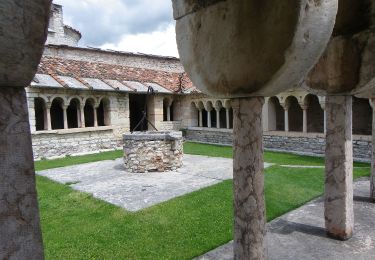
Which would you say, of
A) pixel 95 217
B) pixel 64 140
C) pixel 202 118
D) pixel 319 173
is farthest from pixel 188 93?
pixel 95 217

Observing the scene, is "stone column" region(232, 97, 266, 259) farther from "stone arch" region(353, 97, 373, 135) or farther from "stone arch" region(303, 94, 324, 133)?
"stone arch" region(303, 94, 324, 133)

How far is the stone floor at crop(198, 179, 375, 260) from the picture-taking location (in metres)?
3.26

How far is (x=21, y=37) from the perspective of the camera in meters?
0.88

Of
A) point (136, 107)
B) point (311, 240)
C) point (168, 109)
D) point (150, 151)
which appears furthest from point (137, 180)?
point (136, 107)

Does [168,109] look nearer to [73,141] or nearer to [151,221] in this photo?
[73,141]

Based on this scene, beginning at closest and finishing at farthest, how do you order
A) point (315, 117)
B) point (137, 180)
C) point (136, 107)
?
point (137, 180) < point (315, 117) < point (136, 107)

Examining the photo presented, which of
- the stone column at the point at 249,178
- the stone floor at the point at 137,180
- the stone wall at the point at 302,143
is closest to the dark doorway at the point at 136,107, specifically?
the stone wall at the point at 302,143

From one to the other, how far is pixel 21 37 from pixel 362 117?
13.3 m

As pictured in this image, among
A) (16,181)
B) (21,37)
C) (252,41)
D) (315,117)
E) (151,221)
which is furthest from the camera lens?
(315,117)

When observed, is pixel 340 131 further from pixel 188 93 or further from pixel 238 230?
pixel 188 93

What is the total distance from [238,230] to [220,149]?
1034 cm

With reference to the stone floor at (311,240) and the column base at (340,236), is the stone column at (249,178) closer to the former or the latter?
the stone floor at (311,240)

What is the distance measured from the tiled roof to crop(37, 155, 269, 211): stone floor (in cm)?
394

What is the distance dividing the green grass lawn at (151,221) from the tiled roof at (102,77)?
236 inches
